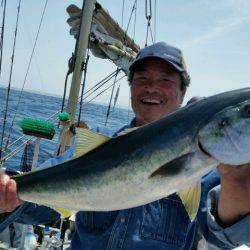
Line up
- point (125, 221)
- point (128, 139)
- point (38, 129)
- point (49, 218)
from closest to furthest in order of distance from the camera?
point (128, 139) → point (125, 221) → point (49, 218) → point (38, 129)

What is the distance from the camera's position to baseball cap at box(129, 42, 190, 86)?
3.71m

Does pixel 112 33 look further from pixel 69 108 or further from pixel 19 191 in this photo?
pixel 19 191

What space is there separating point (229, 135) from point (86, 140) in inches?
37.3

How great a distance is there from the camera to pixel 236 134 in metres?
2.41

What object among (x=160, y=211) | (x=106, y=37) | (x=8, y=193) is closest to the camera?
(x=8, y=193)

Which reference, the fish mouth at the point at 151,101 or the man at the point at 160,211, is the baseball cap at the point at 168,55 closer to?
the man at the point at 160,211

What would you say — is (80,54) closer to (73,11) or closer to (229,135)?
(73,11)

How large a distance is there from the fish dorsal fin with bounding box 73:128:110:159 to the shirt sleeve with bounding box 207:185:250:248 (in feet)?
2.74

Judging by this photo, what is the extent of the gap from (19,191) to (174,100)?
1.58 m

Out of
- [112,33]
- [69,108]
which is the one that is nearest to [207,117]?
[69,108]

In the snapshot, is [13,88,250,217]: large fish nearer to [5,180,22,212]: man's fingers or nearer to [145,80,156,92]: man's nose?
[5,180,22,212]: man's fingers

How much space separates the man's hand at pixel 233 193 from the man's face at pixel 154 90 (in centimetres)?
115

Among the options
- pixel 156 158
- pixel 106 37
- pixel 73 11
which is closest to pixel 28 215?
pixel 156 158

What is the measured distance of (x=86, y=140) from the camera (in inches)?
112
